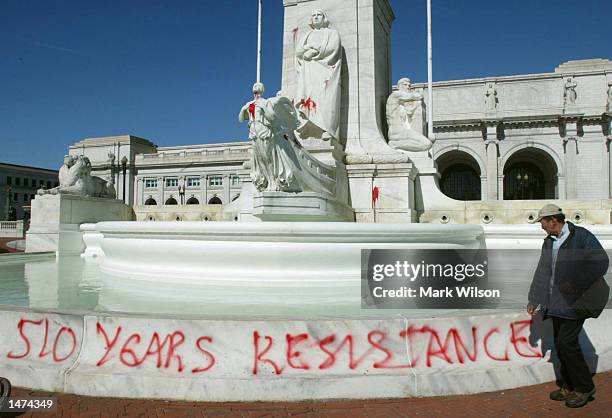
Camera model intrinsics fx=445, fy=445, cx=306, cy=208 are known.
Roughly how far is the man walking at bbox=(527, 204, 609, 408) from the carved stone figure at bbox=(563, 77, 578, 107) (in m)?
51.7

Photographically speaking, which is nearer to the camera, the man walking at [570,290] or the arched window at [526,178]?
the man walking at [570,290]

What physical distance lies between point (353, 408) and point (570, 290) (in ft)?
5.79

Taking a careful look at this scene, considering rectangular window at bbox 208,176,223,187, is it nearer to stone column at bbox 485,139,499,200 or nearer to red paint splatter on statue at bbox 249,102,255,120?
stone column at bbox 485,139,499,200

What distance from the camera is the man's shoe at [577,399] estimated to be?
10.5 feet

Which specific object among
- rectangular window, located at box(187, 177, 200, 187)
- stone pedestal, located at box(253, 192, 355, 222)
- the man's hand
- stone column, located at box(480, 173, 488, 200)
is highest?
rectangular window, located at box(187, 177, 200, 187)

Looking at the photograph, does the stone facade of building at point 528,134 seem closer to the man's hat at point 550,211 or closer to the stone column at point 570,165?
the stone column at point 570,165

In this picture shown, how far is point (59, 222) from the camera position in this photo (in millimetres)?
10617

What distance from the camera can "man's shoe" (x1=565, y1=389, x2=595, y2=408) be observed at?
3.19 m

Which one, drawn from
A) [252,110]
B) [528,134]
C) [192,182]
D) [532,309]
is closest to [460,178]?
[528,134]

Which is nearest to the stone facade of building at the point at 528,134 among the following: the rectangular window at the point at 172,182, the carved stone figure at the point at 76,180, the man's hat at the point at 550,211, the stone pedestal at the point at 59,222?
the rectangular window at the point at 172,182

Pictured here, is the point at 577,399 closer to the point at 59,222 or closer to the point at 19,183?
the point at 59,222

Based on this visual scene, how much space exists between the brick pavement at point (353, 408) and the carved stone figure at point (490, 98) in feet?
165

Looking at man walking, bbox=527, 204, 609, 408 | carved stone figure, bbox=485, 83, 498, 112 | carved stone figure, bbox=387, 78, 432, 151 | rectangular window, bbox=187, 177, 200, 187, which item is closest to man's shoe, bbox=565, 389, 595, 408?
man walking, bbox=527, 204, 609, 408

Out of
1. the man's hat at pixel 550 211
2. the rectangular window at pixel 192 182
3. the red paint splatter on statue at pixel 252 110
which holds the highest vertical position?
the rectangular window at pixel 192 182
